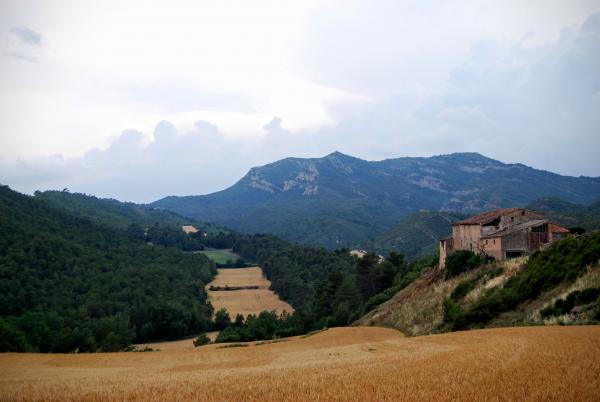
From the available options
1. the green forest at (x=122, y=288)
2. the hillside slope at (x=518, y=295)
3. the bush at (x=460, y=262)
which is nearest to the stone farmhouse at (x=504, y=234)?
the bush at (x=460, y=262)

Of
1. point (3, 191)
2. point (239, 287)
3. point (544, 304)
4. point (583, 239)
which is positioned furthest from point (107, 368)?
point (3, 191)

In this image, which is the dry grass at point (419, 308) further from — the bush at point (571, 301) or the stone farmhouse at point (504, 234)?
the bush at point (571, 301)

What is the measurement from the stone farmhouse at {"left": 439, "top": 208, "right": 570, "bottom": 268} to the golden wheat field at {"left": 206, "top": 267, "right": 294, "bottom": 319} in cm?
6719

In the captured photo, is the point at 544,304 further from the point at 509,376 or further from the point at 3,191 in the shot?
the point at 3,191

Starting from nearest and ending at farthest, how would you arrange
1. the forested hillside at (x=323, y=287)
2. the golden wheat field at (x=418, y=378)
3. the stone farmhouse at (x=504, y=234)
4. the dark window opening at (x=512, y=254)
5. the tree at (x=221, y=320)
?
the golden wheat field at (x=418, y=378)
the stone farmhouse at (x=504, y=234)
the dark window opening at (x=512, y=254)
the forested hillside at (x=323, y=287)
the tree at (x=221, y=320)

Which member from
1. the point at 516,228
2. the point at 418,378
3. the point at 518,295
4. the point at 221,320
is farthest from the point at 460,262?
the point at 221,320

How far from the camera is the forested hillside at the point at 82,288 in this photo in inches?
3297

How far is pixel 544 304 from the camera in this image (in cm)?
3853

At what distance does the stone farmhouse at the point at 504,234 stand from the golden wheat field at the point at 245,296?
6719 cm

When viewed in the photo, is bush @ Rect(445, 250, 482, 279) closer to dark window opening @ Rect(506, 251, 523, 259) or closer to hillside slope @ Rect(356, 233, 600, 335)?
hillside slope @ Rect(356, 233, 600, 335)

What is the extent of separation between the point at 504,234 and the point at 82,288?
92663 millimetres

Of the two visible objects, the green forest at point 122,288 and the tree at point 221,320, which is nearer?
the green forest at point 122,288

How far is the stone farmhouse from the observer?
56188 mm

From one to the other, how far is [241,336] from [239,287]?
77.4 m
